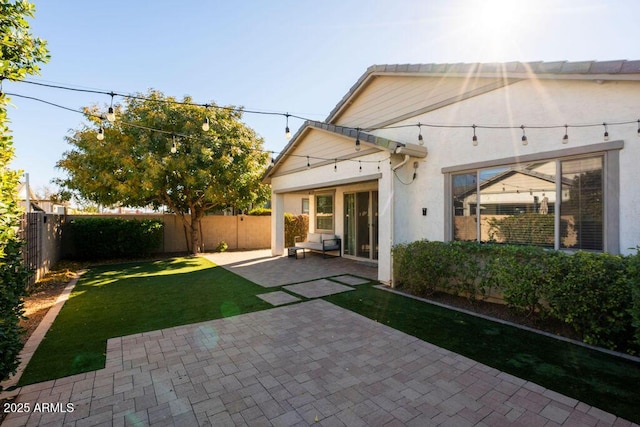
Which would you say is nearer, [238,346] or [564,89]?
[238,346]

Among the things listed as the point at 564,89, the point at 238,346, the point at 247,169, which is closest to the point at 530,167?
the point at 564,89

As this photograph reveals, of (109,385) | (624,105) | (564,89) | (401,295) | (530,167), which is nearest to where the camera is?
(109,385)

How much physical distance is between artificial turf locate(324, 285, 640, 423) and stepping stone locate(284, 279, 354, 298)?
0.97 m

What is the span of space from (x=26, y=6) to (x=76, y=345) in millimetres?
4338

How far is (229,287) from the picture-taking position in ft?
24.7

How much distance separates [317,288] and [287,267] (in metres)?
2.98

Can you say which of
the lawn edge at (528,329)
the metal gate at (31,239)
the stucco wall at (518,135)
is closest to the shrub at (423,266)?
the lawn edge at (528,329)

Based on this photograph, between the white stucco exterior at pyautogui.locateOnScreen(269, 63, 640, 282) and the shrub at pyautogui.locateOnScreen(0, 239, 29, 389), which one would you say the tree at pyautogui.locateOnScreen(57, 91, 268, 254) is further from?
the shrub at pyautogui.locateOnScreen(0, 239, 29, 389)

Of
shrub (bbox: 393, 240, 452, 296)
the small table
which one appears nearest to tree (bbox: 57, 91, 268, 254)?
the small table

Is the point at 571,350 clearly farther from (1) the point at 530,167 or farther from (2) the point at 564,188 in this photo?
(1) the point at 530,167

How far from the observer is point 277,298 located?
6.52 m

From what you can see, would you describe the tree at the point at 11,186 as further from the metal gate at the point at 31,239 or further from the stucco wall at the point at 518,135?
the stucco wall at the point at 518,135

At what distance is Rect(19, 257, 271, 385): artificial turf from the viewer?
12.7 feet

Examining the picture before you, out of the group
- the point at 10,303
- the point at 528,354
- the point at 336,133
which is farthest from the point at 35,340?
the point at 336,133
